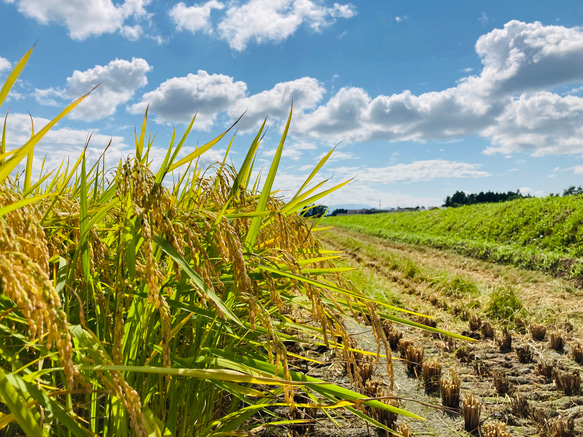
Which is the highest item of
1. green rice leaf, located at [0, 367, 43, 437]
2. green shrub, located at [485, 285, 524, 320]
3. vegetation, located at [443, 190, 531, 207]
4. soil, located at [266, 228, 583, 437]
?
vegetation, located at [443, 190, 531, 207]

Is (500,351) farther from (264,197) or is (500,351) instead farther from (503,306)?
(264,197)

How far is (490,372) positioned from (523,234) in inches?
473

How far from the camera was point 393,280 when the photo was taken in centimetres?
813

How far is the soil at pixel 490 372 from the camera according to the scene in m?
2.54

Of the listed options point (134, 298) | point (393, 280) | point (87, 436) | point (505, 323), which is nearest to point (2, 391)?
point (87, 436)

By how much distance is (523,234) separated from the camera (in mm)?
13688

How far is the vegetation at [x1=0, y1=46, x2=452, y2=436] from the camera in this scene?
822mm

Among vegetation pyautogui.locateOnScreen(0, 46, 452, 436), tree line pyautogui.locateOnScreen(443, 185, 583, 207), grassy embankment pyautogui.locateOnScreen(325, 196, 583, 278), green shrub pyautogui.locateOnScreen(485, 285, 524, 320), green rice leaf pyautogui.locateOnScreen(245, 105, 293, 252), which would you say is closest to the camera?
vegetation pyautogui.locateOnScreen(0, 46, 452, 436)

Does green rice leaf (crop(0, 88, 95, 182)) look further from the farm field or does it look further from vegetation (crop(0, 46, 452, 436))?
the farm field

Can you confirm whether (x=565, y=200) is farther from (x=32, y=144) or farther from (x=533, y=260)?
(x=32, y=144)

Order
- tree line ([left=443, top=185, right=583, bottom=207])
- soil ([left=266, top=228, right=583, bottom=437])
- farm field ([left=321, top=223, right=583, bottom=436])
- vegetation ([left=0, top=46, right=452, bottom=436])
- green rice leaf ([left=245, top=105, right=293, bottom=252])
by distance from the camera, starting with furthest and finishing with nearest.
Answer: tree line ([left=443, top=185, right=583, bottom=207])
farm field ([left=321, top=223, right=583, bottom=436])
soil ([left=266, top=228, right=583, bottom=437])
green rice leaf ([left=245, top=105, right=293, bottom=252])
vegetation ([left=0, top=46, right=452, bottom=436])

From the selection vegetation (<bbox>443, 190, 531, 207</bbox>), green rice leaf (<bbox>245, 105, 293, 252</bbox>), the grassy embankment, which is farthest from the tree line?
green rice leaf (<bbox>245, 105, 293, 252</bbox>)

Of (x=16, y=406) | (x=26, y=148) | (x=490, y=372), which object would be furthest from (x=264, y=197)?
(x=490, y=372)

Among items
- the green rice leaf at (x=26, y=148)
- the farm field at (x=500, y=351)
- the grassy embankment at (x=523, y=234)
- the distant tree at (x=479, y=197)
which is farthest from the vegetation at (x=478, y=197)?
the green rice leaf at (x=26, y=148)
